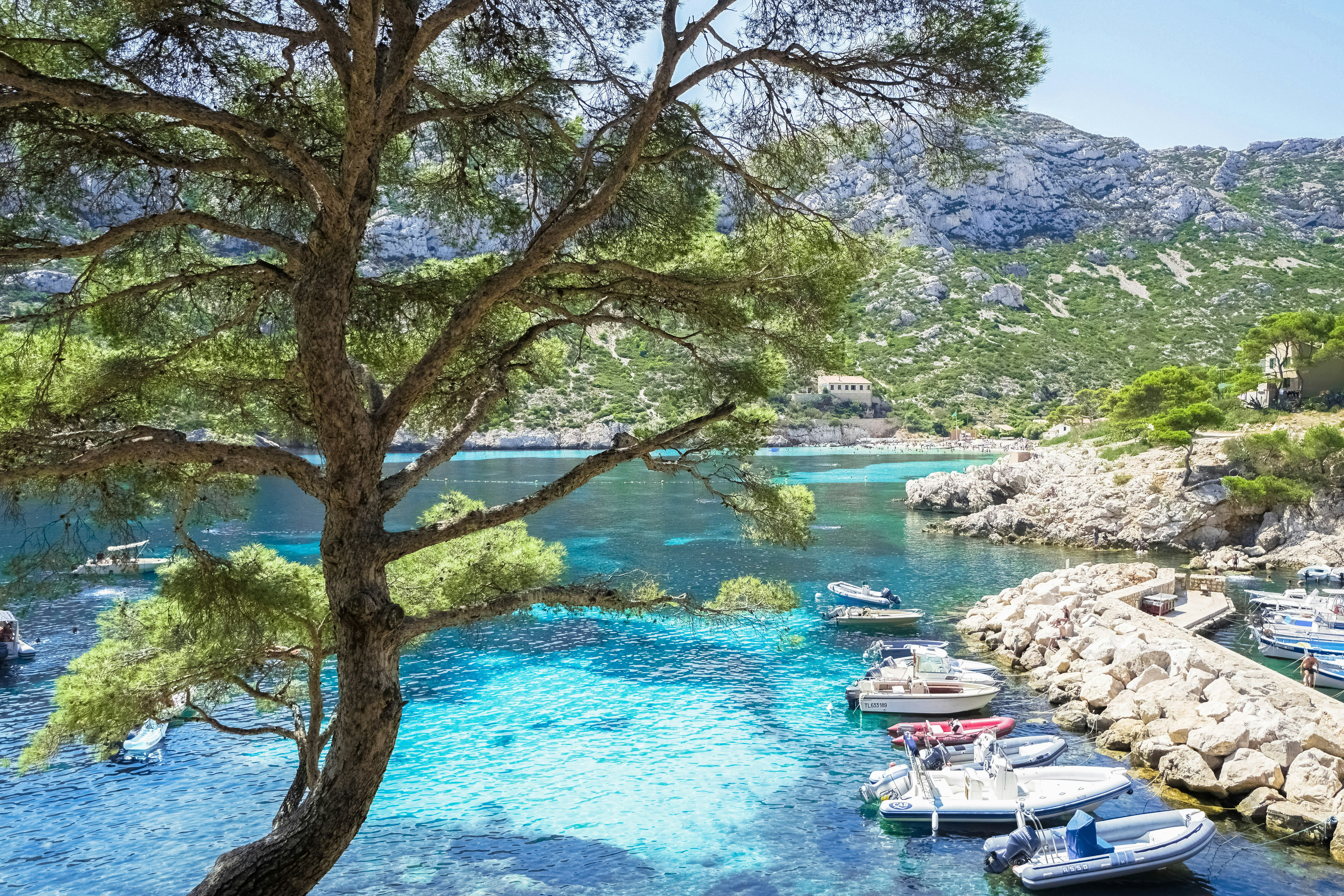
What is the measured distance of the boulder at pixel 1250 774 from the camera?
11297 millimetres

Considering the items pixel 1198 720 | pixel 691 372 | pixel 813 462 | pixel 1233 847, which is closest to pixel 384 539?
pixel 691 372

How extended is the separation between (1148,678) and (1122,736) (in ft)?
6.06

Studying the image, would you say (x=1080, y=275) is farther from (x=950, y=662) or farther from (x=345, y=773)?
(x=345, y=773)

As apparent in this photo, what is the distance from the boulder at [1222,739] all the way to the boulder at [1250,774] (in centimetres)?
21

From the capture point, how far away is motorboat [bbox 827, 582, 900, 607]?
22.7 meters

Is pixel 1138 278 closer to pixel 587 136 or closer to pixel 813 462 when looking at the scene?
pixel 813 462

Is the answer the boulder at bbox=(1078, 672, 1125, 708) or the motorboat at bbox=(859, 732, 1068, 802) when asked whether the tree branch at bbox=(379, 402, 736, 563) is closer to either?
the motorboat at bbox=(859, 732, 1068, 802)

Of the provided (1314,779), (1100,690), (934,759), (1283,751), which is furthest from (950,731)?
(1314,779)

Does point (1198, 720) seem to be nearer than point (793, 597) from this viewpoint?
No

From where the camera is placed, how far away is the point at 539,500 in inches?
183

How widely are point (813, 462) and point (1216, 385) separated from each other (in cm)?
3057

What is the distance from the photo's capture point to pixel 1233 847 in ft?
34.0

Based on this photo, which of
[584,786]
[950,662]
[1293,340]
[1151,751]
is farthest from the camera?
[1293,340]

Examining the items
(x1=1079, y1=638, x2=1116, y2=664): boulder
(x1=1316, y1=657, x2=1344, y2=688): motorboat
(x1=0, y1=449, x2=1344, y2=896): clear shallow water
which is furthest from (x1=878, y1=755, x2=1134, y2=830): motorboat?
(x1=1316, y1=657, x2=1344, y2=688): motorboat
